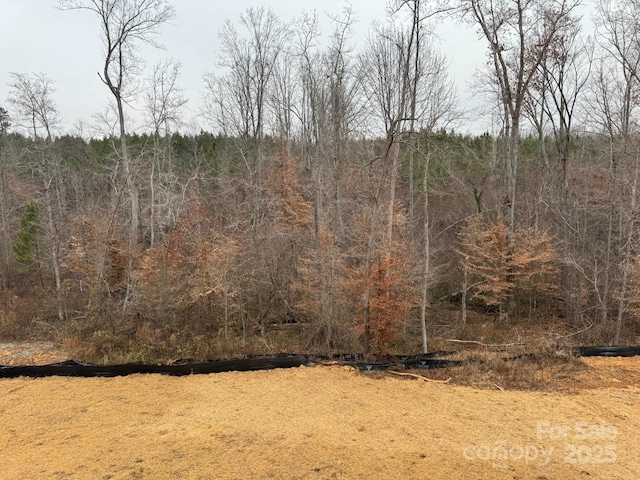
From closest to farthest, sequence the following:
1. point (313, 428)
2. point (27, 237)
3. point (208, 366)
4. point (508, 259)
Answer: point (313, 428)
point (208, 366)
point (508, 259)
point (27, 237)

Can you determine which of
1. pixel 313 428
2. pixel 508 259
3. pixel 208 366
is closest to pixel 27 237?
pixel 208 366

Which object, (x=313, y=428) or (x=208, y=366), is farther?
(x=208, y=366)

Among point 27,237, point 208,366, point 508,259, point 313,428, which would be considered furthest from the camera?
point 27,237

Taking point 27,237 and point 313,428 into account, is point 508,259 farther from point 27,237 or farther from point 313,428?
point 27,237

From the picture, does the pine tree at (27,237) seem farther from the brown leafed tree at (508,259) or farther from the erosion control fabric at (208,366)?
the brown leafed tree at (508,259)

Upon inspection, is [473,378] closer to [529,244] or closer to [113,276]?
[529,244]

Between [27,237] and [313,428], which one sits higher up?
[27,237]

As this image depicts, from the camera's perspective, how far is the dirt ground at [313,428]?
4719 millimetres

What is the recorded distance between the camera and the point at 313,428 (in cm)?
567

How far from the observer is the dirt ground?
186 inches

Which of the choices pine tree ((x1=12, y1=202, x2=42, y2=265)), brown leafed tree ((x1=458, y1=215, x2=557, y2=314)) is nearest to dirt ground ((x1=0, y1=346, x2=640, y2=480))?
brown leafed tree ((x1=458, y1=215, x2=557, y2=314))

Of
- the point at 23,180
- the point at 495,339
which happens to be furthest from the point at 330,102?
the point at 23,180

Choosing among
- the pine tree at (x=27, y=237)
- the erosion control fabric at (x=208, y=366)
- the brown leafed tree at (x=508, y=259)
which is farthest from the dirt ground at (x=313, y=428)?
the pine tree at (x=27, y=237)

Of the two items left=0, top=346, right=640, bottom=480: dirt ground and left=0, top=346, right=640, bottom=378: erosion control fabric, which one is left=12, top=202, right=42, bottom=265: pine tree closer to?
left=0, top=346, right=640, bottom=378: erosion control fabric
